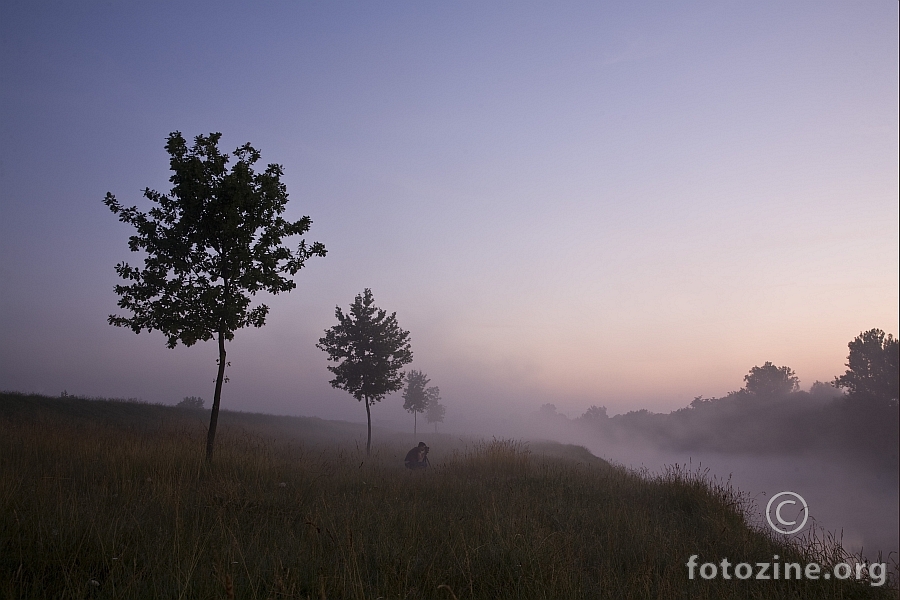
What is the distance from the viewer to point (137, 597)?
2932mm

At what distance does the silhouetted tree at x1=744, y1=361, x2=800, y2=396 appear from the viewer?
83.4 metres

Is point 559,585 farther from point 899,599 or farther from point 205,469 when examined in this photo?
point 205,469

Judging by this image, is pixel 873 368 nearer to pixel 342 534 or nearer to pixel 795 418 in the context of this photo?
pixel 795 418

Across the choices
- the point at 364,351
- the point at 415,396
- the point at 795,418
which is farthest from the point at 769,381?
the point at 364,351

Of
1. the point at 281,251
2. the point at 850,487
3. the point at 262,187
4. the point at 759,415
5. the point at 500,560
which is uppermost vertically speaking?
the point at 262,187

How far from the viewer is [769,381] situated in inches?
3319

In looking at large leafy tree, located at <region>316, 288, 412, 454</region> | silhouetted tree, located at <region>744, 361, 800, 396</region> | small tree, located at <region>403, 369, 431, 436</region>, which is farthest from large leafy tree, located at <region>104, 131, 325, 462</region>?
silhouetted tree, located at <region>744, 361, 800, 396</region>

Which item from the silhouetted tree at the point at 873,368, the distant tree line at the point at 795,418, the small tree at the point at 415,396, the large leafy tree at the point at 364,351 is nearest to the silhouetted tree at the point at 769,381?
the distant tree line at the point at 795,418

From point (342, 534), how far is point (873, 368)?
65.2 m

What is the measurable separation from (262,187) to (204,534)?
26.2 ft

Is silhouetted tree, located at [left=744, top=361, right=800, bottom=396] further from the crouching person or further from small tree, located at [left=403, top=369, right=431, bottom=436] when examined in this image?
the crouching person

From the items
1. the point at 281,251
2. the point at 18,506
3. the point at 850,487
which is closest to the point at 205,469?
the point at 18,506

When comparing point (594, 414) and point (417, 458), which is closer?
point (417, 458)

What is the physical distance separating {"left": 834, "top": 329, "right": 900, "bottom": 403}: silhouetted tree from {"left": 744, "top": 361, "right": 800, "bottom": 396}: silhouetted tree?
37.8m
